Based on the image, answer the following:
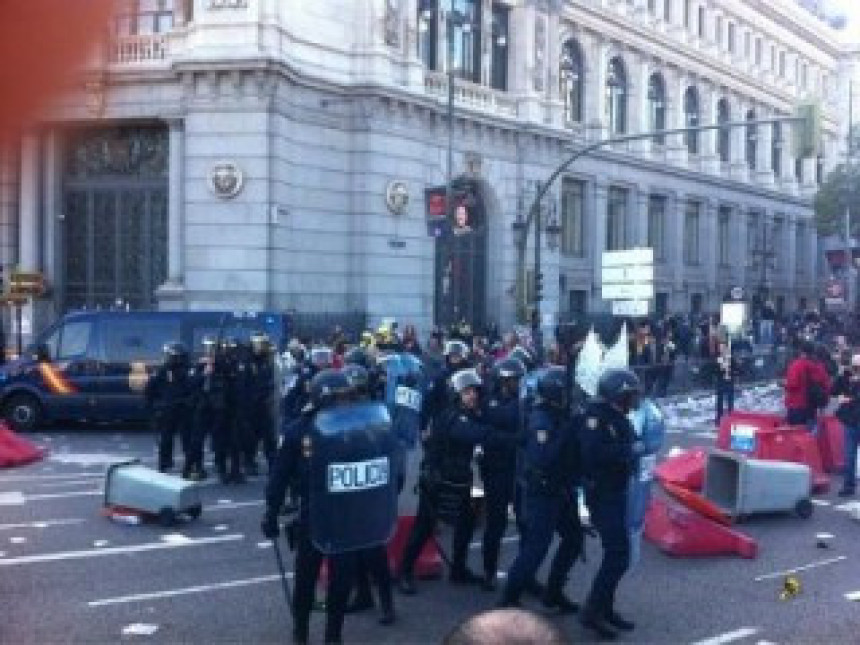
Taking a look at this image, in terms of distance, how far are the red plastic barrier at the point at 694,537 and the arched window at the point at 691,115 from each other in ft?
132

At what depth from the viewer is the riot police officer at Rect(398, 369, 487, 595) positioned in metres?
8.01

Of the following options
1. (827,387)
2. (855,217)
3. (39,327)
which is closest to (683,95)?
(855,217)

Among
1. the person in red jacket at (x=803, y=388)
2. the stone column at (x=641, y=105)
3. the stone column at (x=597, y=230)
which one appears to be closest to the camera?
the person in red jacket at (x=803, y=388)

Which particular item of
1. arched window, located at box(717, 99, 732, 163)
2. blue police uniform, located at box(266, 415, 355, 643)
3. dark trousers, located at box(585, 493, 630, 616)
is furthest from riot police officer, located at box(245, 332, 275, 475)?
arched window, located at box(717, 99, 732, 163)

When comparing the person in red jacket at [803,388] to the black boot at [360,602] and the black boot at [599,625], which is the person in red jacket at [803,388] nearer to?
the black boot at [599,625]

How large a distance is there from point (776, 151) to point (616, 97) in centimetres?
1832

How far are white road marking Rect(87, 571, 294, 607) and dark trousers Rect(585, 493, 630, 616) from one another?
257cm

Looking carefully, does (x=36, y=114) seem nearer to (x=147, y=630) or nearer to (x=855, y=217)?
(x=147, y=630)

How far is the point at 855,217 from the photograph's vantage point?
166 feet

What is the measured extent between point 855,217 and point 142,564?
4726 centimetres

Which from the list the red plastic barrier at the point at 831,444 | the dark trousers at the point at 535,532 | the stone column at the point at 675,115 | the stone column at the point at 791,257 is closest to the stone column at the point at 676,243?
the stone column at the point at 675,115

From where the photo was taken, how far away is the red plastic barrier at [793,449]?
520 inches

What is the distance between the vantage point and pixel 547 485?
7.29m

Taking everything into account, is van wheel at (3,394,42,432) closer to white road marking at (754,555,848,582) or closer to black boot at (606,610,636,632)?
white road marking at (754,555,848,582)
